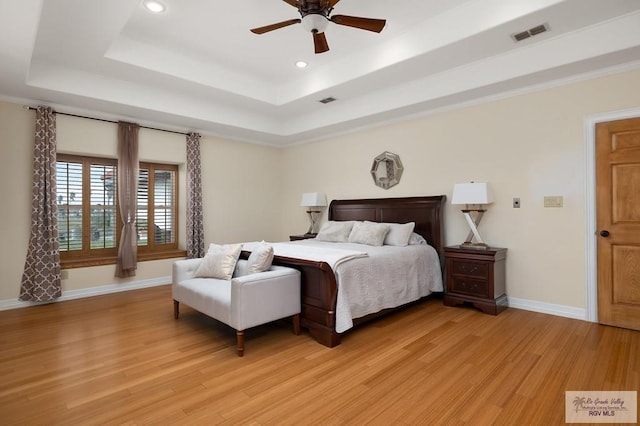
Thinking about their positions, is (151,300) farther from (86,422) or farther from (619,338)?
(619,338)

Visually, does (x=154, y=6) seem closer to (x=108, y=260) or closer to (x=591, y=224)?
(x=108, y=260)

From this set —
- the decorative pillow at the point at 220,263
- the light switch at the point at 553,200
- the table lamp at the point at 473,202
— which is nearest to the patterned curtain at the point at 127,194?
the decorative pillow at the point at 220,263

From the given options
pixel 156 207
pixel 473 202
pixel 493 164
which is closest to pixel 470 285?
pixel 473 202

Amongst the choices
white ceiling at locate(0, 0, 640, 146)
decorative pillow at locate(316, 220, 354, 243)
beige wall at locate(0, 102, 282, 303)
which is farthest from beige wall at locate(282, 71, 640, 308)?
beige wall at locate(0, 102, 282, 303)

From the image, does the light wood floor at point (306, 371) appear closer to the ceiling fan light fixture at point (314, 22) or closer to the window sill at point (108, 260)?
the window sill at point (108, 260)

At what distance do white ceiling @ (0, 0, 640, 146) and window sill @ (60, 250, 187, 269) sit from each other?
80.3 inches

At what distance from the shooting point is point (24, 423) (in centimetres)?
185

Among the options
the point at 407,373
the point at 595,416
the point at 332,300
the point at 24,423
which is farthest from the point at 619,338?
the point at 24,423

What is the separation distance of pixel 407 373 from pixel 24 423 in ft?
7.72

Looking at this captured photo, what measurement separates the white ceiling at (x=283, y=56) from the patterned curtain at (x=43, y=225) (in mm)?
395

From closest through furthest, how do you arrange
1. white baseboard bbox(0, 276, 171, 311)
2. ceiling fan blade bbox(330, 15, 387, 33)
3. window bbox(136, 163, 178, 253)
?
ceiling fan blade bbox(330, 15, 387, 33)
white baseboard bbox(0, 276, 171, 311)
window bbox(136, 163, 178, 253)

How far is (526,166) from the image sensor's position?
380cm

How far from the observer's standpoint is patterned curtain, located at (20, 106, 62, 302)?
4.09m

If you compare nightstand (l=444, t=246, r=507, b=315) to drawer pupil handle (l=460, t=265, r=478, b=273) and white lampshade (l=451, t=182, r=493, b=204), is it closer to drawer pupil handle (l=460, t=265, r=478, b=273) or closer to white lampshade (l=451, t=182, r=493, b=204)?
drawer pupil handle (l=460, t=265, r=478, b=273)
